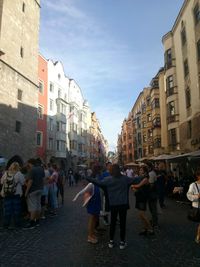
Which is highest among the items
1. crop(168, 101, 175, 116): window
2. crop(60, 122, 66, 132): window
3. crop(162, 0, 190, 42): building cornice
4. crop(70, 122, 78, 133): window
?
crop(162, 0, 190, 42): building cornice

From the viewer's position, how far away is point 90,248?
260 inches

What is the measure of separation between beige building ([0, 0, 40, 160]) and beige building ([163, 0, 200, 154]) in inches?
568

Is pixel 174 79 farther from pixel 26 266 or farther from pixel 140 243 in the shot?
pixel 26 266

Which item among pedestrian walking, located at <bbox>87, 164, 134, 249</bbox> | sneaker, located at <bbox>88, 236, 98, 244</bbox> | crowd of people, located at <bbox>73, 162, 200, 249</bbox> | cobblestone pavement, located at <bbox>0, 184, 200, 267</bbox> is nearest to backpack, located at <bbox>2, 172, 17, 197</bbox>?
cobblestone pavement, located at <bbox>0, 184, 200, 267</bbox>

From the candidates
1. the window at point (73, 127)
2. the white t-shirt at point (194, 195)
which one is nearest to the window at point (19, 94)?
the white t-shirt at point (194, 195)

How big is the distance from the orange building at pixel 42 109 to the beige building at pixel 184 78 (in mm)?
17158

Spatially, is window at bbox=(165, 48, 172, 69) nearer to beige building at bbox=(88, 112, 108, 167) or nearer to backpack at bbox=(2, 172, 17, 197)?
backpack at bbox=(2, 172, 17, 197)

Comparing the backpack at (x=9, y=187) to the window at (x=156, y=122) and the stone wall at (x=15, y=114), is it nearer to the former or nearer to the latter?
the stone wall at (x=15, y=114)

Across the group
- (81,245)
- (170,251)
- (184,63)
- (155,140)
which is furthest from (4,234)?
(155,140)

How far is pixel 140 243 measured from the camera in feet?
22.8

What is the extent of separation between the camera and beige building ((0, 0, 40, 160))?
24448mm

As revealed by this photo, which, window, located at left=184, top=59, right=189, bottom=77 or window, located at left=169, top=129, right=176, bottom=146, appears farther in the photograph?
window, located at left=169, top=129, right=176, bottom=146

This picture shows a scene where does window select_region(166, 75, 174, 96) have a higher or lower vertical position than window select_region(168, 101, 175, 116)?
higher

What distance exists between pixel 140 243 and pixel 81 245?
138 cm
